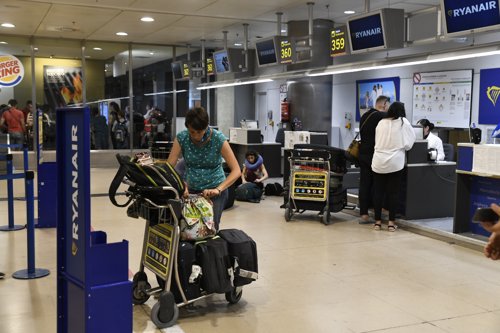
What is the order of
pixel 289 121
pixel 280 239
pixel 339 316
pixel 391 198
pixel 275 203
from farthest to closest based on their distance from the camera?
1. pixel 289 121
2. pixel 275 203
3. pixel 391 198
4. pixel 280 239
5. pixel 339 316

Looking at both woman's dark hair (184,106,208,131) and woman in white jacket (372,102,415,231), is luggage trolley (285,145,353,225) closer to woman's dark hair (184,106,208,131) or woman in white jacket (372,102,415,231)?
woman in white jacket (372,102,415,231)

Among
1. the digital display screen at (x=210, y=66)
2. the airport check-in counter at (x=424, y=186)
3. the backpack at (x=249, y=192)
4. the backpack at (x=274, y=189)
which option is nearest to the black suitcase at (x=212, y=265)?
the airport check-in counter at (x=424, y=186)

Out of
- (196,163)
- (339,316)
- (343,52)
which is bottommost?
(339,316)

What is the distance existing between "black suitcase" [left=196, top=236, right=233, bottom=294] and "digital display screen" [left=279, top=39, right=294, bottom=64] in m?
5.99

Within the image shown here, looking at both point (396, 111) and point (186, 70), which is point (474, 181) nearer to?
point (396, 111)

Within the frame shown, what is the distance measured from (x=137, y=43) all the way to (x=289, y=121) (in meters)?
5.40

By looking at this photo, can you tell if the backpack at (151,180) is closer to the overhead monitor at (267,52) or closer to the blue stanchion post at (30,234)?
the blue stanchion post at (30,234)

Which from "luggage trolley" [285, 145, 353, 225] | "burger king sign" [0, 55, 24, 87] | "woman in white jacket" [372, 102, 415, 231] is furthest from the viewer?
"burger king sign" [0, 55, 24, 87]

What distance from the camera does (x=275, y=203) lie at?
28.9 feet

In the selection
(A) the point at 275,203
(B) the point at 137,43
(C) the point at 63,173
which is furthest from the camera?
(B) the point at 137,43

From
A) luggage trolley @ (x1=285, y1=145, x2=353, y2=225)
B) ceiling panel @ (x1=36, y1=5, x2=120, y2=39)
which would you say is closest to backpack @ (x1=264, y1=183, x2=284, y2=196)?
luggage trolley @ (x1=285, y1=145, x2=353, y2=225)

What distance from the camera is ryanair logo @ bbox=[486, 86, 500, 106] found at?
8.84m

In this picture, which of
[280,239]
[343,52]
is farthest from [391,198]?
[343,52]

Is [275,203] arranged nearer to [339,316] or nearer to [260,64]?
[260,64]
